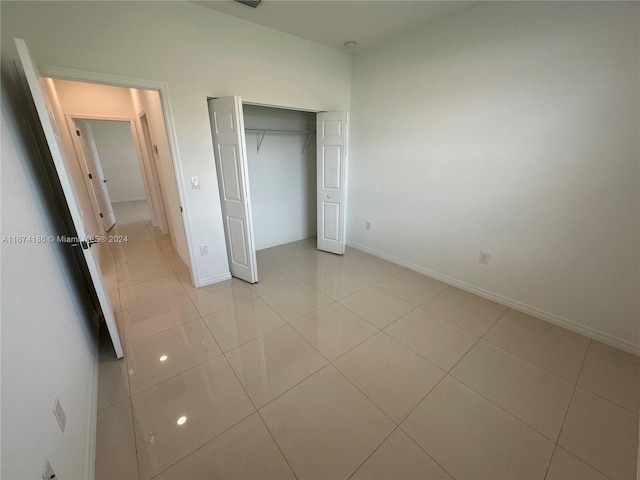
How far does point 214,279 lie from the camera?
9.99 feet

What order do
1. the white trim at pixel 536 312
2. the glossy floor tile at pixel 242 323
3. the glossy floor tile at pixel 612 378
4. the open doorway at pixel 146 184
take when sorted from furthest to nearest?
1. the open doorway at pixel 146 184
2. the glossy floor tile at pixel 242 323
3. the white trim at pixel 536 312
4. the glossy floor tile at pixel 612 378

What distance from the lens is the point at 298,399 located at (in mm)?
1627

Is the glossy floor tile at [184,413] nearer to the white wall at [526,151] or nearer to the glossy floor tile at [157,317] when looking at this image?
the glossy floor tile at [157,317]

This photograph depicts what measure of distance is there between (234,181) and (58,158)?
1326mm

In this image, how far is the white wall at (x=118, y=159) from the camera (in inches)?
283

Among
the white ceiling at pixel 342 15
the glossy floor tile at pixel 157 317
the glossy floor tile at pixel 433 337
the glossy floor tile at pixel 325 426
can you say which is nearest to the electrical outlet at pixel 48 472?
the glossy floor tile at pixel 325 426

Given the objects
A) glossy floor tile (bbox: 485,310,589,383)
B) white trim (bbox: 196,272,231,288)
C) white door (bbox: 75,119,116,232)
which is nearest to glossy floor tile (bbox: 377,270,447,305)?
glossy floor tile (bbox: 485,310,589,383)

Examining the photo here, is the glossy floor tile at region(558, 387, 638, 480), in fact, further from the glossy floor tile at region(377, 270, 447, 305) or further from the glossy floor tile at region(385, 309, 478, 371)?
the glossy floor tile at region(377, 270, 447, 305)

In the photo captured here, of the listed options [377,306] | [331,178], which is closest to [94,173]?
[331,178]

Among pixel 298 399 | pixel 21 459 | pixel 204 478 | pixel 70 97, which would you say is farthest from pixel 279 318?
pixel 70 97

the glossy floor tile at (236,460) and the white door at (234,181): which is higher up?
the white door at (234,181)

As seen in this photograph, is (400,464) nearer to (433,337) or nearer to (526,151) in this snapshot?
(433,337)

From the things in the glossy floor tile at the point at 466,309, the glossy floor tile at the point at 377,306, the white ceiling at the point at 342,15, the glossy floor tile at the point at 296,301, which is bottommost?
the glossy floor tile at the point at 466,309

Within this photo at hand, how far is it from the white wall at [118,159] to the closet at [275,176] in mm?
5400
